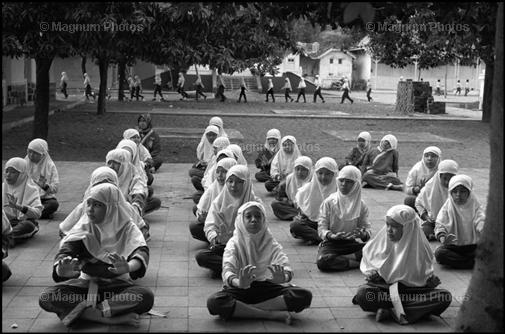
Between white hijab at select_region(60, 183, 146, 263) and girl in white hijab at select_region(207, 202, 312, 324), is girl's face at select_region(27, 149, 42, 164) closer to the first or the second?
white hijab at select_region(60, 183, 146, 263)

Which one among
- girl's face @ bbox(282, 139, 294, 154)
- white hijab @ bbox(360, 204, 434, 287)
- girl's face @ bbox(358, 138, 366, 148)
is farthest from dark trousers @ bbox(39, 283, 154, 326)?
girl's face @ bbox(358, 138, 366, 148)

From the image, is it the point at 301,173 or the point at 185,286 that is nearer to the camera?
the point at 185,286

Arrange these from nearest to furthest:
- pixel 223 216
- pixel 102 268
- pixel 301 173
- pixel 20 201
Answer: pixel 102 268 < pixel 223 216 < pixel 20 201 < pixel 301 173

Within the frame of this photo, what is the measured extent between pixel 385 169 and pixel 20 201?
261 inches

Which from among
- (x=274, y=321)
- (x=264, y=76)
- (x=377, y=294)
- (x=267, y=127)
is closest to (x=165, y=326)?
(x=274, y=321)

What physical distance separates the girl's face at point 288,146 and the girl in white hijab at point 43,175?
3.86 meters

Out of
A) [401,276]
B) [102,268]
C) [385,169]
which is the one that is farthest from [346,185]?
[385,169]

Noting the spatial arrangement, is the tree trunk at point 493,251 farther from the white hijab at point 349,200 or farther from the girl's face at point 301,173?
the girl's face at point 301,173

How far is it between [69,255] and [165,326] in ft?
3.01

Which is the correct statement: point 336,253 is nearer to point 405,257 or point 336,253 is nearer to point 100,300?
point 405,257

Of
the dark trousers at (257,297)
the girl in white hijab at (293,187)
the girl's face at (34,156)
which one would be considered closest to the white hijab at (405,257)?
the dark trousers at (257,297)

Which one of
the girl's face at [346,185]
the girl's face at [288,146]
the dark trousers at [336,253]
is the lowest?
the dark trousers at [336,253]

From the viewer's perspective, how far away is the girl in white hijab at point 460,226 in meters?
7.12

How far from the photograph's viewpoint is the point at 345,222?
7.23m
